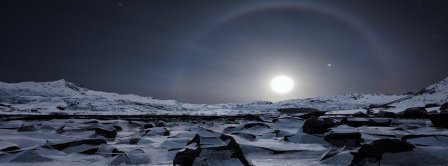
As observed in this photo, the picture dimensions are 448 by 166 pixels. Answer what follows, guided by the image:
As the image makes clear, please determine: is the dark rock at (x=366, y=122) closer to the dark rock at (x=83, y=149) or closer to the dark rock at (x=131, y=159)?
the dark rock at (x=131, y=159)

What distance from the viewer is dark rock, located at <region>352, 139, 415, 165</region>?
10.6 feet

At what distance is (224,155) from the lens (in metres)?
3.38

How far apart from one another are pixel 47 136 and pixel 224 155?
3870 mm

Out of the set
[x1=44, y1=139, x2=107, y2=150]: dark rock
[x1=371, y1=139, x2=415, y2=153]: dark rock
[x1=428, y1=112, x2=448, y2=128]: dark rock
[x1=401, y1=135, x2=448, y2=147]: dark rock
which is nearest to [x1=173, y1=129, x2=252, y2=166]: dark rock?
[x1=371, y1=139, x2=415, y2=153]: dark rock

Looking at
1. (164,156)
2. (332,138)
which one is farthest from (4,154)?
(332,138)

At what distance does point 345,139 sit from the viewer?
15.9 ft

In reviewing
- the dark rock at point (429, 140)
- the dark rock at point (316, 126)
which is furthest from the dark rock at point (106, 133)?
the dark rock at point (429, 140)

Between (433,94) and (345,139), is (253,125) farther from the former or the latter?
A: (433,94)

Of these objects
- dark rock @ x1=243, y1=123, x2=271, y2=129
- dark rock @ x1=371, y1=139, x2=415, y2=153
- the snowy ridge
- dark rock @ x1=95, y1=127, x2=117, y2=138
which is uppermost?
the snowy ridge

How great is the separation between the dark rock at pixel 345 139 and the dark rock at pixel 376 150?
0.91 metres

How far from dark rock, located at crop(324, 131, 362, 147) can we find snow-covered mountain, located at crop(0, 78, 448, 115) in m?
24.8

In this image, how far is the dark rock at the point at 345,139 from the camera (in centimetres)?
468

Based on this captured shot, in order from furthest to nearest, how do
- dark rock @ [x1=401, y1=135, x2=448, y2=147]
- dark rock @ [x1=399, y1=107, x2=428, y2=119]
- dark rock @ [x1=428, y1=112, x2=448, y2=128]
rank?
dark rock @ [x1=399, y1=107, x2=428, y2=119]
dark rock @ [x1=428, y1=112, x2=448, y2=128]
dark rock @ [x1=401, y1=135, x2=448, y2=147]

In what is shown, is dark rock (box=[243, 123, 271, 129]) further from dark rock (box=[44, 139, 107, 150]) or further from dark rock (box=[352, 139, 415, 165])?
dark rock (box=[352, 139, 415, 165])
